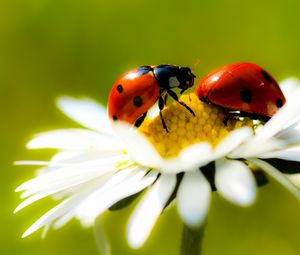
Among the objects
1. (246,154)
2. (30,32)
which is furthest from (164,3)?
(246,154)

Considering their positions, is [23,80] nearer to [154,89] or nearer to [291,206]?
[291,206]

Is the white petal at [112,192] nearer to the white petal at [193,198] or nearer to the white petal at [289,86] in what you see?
the white petal at [193,198]

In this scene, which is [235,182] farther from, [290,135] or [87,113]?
[87,113]

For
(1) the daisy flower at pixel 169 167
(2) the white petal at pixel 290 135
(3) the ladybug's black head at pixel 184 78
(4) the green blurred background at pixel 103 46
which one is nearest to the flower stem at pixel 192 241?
(1) the daisy flower at pixel 169 167

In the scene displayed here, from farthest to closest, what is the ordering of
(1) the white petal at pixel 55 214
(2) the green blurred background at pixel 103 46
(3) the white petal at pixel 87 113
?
(2) the green blurred background at pixel 103 46
(3) the white petal at pixel 87 113
(1) the white petal at pixel 55 214

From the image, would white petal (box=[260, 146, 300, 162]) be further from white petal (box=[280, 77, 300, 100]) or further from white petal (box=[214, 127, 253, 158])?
white petal (box=[280, 77, 300, 100])
